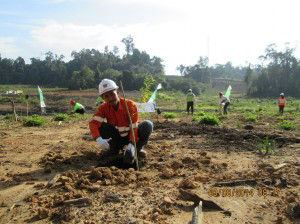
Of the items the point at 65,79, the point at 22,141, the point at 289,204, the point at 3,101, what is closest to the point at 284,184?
the point at 289,204

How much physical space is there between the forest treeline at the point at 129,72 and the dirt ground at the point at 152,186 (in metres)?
23.6

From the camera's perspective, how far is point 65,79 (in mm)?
58688

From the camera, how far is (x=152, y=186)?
10.5 ft

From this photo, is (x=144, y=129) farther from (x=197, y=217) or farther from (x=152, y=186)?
(x=197, y=217)

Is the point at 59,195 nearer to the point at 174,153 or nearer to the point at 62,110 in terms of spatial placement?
the point at 174,153

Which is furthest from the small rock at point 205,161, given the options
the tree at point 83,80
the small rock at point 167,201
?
the tree at point 83,80

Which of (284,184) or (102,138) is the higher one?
(102,138)

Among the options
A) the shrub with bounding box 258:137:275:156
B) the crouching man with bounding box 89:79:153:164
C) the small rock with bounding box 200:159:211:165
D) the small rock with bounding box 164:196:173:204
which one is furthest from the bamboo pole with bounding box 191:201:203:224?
the shrub with bounding box 258:137:275:156

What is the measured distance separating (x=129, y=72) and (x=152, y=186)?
42.3 metres

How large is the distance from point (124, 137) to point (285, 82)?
1931 inches

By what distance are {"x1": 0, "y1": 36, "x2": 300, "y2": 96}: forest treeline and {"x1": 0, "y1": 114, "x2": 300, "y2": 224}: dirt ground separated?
77.3ft

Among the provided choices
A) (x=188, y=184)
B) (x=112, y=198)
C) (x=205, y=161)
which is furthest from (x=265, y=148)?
(x=112, y=198)

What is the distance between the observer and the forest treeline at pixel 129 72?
153 ft

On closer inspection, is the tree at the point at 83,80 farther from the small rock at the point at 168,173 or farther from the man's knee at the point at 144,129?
the small rock at the point at 168,173
